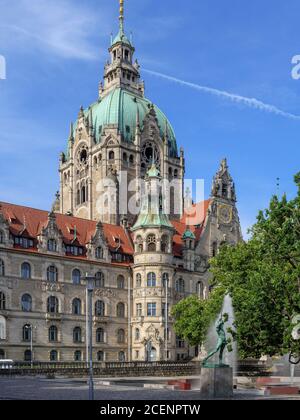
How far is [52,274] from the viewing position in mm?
76938

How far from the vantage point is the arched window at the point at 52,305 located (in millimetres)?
75750

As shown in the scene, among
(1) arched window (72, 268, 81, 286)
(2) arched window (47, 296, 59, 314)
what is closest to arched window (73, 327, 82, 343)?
(2) arched window (47, 296, 59, 314)

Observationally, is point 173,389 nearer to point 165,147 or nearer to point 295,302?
point 295,302

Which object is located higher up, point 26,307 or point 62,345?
point 26,307

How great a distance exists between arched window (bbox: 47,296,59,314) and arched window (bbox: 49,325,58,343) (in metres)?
1.84

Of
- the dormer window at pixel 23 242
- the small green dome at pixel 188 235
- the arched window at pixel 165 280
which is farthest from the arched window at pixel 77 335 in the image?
the small green dome at pixel 188 235

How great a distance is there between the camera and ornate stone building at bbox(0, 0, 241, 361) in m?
74.3

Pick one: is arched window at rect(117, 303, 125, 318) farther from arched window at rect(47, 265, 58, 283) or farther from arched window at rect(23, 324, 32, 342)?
arched window at rect(23, 324, 32, 342)

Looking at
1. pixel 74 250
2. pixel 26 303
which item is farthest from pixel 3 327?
pixel 74 250

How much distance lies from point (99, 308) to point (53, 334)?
7.27 meters

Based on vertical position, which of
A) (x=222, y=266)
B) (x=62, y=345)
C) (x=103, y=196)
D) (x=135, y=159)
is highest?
(x=135, y=159)

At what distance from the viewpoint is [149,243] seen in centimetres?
8394

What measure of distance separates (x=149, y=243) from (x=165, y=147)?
3233 centimetres
